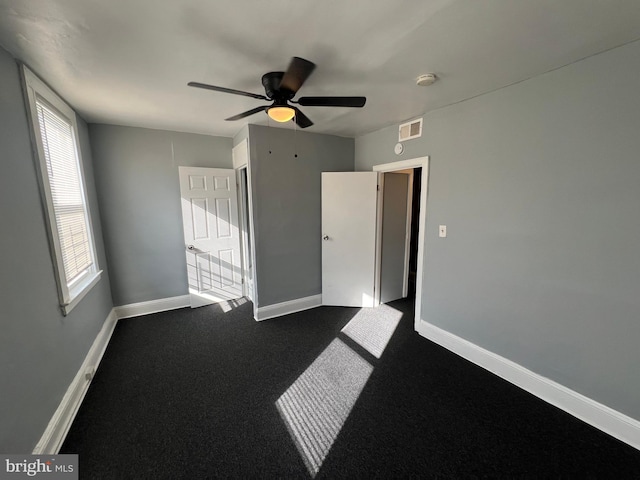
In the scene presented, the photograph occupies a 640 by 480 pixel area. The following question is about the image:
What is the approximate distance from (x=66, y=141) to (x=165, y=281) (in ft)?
6.01

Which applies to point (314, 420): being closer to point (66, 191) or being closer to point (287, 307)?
point (287, 307)

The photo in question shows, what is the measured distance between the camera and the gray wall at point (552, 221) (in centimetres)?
150

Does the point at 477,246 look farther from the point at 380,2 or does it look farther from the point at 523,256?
the point at 380,2

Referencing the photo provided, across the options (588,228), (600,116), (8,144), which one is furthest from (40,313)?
(600,116)

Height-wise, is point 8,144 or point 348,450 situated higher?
point 8,144

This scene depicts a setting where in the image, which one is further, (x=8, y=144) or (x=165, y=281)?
(x=165, y=281)

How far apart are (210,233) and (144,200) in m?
0.86

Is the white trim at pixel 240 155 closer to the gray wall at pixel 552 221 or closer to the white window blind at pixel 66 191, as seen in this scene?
the white window blind at pixel 66 191

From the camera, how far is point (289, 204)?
3.18 meters

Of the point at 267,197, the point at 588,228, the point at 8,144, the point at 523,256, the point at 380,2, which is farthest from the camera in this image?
the point at 267,197

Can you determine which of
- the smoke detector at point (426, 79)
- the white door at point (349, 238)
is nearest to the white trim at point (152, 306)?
the white door at point (349, 238)

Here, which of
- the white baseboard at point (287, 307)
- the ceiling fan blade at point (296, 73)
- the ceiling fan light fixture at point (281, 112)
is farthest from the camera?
the white baseboard at point (287, 307)

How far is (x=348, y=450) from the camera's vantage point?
1515 mm

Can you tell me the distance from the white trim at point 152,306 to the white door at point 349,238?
1.97m
